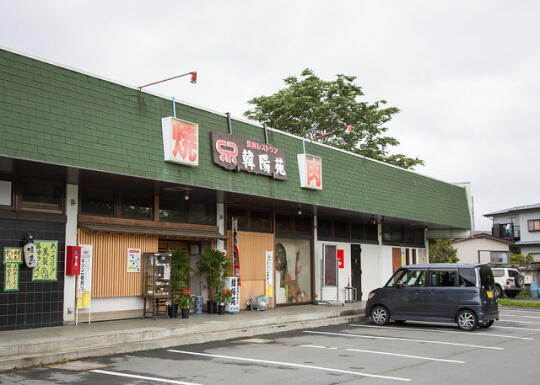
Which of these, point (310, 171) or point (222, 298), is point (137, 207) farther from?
point (310, 171)

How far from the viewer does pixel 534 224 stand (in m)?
47.4

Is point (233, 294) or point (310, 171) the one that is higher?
point (310, 171)

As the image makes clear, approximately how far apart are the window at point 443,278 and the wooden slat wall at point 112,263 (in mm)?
7796

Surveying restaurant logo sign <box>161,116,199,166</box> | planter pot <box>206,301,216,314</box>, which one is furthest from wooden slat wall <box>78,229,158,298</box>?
restaurant logo sign <box>161,116,199,166</box>

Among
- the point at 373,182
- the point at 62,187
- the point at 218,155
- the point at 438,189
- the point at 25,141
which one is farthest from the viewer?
the point at 438,189

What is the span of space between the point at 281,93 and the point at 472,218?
13843 millimetres

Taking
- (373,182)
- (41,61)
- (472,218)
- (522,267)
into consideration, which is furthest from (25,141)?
(522,267)

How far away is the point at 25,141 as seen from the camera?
1027 cm

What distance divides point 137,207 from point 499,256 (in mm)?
39043

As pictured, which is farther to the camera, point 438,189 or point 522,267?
point 522,267

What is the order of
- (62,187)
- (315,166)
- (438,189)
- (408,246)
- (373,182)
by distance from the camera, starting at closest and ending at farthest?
(62,187)
(315,166)
(373,182)
(438,189)
(408,246)

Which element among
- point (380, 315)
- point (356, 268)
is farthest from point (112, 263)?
point (356, 268)

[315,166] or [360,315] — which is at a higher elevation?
[315,166]

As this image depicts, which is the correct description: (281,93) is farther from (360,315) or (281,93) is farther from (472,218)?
(360,315)
